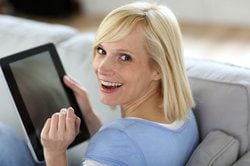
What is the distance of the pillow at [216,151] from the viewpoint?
123 centimetres

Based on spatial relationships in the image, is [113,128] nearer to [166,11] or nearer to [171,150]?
[171,150]

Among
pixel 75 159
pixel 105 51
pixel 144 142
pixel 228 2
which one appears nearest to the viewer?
pixel 144 142

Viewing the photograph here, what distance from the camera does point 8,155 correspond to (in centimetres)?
142

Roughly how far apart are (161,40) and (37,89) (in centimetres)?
53

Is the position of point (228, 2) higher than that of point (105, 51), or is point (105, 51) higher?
point (105, 51)

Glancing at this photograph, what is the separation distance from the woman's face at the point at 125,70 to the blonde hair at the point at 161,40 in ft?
0.06

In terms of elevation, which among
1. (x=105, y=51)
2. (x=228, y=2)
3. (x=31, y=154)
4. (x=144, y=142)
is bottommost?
(x=228, y=2)

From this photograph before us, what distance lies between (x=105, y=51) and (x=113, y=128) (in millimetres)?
224

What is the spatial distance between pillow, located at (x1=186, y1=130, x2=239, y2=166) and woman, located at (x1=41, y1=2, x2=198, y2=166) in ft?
0.13

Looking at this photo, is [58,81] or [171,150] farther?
[58,81]

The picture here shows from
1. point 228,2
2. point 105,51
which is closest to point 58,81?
point 105,51

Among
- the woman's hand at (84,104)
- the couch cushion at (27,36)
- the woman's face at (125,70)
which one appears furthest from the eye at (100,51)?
the couch cushion at (27,36)

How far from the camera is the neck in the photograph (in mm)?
1236

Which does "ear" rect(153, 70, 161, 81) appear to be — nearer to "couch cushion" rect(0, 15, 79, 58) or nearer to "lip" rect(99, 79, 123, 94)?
"lip" rect(99, 79, 123, 94)
